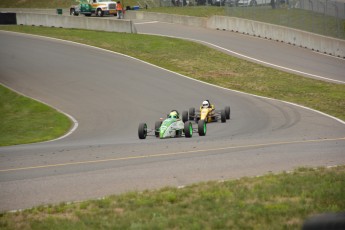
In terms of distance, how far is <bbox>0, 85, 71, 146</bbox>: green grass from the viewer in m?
25.3

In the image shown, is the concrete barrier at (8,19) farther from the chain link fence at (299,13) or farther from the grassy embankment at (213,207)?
the grassy embankment at (213,207)

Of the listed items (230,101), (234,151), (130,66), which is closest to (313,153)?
(234,151)

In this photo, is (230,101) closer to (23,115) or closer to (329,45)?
(23,115)

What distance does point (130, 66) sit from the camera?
141 ft

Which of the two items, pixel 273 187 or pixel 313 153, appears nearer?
pixel 273 187

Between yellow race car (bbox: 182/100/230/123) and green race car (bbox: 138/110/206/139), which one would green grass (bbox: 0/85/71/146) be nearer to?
green race car (bbox: 138/110/206/139)

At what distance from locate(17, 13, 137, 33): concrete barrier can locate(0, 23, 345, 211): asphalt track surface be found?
26.1 feet

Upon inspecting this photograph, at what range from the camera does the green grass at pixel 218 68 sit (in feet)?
113

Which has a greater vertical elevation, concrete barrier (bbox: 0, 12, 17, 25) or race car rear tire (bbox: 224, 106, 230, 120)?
concrete barrier (bbox: 0, 12, 17, 25)

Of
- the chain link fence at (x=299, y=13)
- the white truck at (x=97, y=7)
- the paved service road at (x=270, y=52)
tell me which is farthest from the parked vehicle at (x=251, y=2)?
the white truck at (x=97, y=7)

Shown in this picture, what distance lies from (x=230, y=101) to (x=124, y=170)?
18773 millimetres

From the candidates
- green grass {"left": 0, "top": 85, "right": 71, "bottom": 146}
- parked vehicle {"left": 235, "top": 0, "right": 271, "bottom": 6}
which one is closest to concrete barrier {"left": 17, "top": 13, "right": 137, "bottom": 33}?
parked vehicle {"left": 235, "top": 0, "right": 271, "bottom": 6}

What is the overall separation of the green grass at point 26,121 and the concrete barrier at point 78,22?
2297 centimetres

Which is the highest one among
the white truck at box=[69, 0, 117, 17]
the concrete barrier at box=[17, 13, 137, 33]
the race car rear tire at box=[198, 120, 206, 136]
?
the white truck at box=[69, 0, 117, 17]
